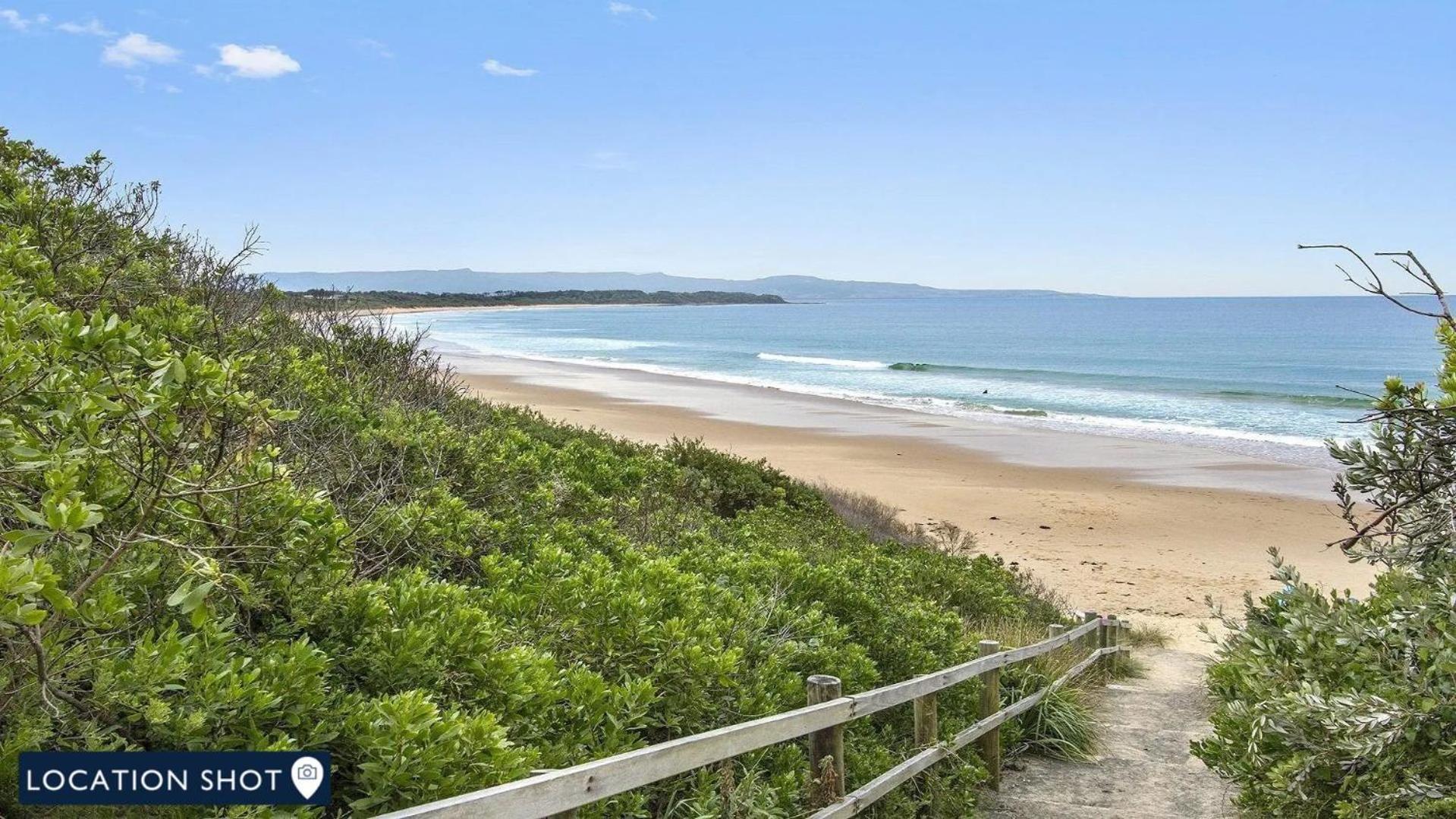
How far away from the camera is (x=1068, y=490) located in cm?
2022

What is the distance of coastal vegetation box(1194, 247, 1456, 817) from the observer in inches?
129

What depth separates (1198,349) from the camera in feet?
225

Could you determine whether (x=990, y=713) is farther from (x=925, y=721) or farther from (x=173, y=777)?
(x=173, y=777)

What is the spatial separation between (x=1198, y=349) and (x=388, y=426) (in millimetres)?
72264

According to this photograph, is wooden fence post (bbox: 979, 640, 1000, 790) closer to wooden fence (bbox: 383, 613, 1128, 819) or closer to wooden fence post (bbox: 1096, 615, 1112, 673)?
wooden fence (bbox: 383, 613, 1128, 819)

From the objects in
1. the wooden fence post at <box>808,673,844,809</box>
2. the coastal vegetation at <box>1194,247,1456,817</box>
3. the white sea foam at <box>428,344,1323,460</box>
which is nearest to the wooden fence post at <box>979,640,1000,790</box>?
the coastal vegetation at <box>1194,247,1456,817</box>

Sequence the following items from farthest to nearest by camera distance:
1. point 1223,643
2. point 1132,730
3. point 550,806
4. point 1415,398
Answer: point 1132,730, point 1223,643, point 1415,398, point 550,806

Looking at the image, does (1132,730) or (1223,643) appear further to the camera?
(1132,730)

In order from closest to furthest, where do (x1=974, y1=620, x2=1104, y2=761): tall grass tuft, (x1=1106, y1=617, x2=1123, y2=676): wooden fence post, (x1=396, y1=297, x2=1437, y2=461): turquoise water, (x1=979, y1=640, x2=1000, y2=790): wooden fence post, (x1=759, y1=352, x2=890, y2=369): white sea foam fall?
(x1=979, y1=640, x2=1000, y2=790): wooden fence post
(x1=974, y1=620, x2=1104, y2=761): tall grass tuft
(x1=1106, y1=617, x2=1123, y2=676): wooden fence post
(x1=396, y1=297, x2=1437, y2=461): turquoise water
(x1=759, y1=352, x2=890, y2=369): white sea foam

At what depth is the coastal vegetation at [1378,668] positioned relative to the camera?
3.28m

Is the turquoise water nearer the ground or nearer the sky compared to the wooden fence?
nearer the sky

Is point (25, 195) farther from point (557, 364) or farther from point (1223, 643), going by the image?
point (557, 364)

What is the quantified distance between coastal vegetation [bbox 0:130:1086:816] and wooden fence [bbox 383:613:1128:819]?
0.15m

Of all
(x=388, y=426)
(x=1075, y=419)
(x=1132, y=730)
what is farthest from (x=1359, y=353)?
(x=388, y=426)
